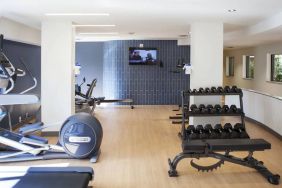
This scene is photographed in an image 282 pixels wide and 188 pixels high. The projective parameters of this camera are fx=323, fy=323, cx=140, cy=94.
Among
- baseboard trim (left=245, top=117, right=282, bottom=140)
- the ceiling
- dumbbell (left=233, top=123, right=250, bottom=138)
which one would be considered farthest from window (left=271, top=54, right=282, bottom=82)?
dumbbell (left=233, top=123, right=250, bottom=138)

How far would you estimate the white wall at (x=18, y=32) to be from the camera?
5588mm

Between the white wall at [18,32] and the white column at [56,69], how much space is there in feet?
1.93

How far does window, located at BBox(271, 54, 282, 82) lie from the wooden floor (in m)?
2.58

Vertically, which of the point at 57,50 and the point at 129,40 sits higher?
the point at 129,40

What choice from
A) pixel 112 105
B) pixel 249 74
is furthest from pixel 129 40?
pixel 249 74

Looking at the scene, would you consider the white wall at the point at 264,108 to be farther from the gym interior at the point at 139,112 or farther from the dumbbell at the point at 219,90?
the dumbbell at the point at 219,90

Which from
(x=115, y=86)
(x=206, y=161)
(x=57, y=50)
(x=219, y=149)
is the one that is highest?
(x=57, y=50)

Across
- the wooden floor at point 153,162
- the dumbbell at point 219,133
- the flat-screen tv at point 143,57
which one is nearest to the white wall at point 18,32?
the wooden floor at point 153,162

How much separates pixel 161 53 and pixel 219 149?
278 inches

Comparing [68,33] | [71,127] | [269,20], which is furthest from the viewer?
[68,33]

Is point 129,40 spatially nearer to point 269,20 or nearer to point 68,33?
point 68,33

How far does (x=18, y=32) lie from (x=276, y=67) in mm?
6921

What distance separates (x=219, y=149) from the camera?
12.2 ft

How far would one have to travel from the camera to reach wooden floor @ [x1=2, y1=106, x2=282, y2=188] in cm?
→ 363
